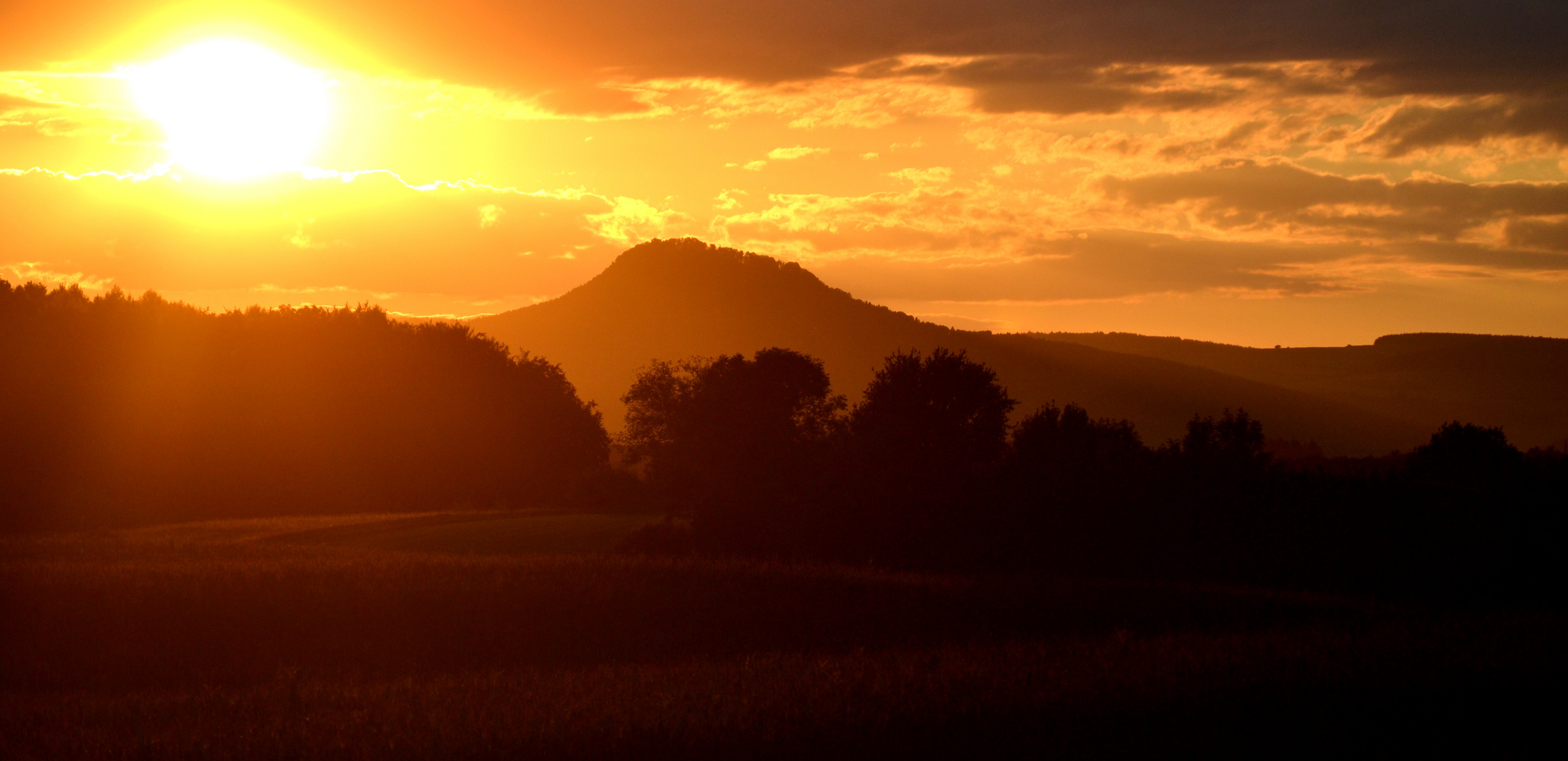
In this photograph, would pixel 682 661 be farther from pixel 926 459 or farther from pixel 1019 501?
pixel 926 459

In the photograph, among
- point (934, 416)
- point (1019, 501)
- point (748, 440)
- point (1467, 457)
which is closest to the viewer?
Result: point (1019, 501)

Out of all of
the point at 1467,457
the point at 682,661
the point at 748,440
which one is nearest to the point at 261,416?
the point at 748,440

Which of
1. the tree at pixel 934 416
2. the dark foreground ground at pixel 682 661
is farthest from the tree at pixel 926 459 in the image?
the dark foreground ground at pixel 682 661

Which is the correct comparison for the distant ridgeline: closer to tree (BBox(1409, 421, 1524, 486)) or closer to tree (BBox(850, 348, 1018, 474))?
tree (BBox(850, 348, 1018, 474))

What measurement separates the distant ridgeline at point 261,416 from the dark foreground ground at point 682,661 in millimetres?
26994

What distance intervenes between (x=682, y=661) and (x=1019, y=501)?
25.7 meters

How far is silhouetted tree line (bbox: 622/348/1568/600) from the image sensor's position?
43.1 meters

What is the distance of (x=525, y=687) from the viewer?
50.3 feet

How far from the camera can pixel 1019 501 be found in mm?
45312

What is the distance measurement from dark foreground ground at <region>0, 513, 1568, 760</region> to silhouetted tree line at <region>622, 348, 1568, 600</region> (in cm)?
1008

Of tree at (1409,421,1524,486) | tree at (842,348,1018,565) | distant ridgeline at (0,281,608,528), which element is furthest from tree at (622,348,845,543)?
tree at (1409,421,1524,486)

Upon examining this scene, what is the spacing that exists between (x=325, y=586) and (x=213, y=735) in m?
12.8

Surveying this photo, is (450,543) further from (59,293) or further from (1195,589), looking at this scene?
(59,293)

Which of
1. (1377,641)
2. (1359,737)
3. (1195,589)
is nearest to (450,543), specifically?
(1195,589)
